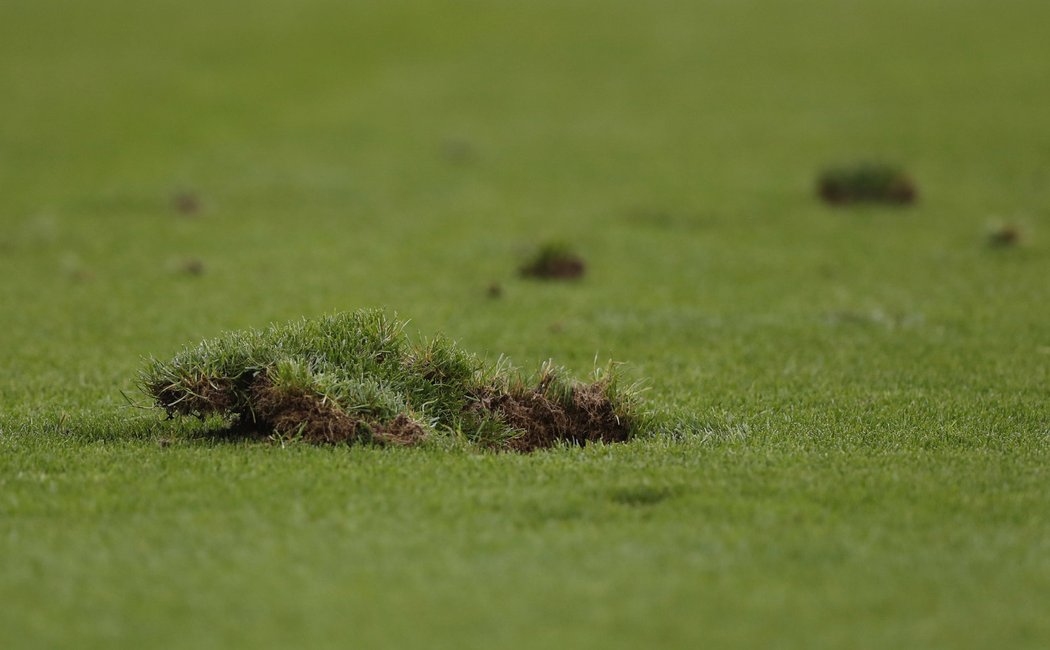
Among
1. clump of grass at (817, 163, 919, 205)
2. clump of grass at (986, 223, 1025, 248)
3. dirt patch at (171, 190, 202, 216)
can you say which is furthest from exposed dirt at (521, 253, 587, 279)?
dirt patch at (171, 190, 202, 216)

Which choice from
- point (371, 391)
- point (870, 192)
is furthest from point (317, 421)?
point (870, 192)

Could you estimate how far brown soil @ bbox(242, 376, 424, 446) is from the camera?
25.2 feet

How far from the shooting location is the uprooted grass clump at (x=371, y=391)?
25.4 ft

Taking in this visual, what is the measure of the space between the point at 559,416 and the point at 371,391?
4.26ft

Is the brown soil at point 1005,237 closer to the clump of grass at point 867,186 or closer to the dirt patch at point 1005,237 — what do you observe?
the dirt patch at point 1005,237

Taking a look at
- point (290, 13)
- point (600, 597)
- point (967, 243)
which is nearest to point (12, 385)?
point (600, 597)

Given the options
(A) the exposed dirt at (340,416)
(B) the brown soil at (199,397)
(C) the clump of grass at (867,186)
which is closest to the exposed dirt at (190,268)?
(A) the exposed dirt at (340,416)

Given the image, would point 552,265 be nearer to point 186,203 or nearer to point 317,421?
point 186,203

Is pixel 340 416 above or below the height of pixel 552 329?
below

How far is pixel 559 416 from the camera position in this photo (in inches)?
328

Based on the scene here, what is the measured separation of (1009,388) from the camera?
9.81 m

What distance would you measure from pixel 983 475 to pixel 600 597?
115 inches

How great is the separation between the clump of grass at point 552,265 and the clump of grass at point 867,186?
6.79 meters

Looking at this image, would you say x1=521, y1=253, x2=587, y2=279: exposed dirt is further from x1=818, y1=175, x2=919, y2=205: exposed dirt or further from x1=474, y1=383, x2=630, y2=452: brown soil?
x1=474, y1=383, x2=630, y2=452: brown soil
